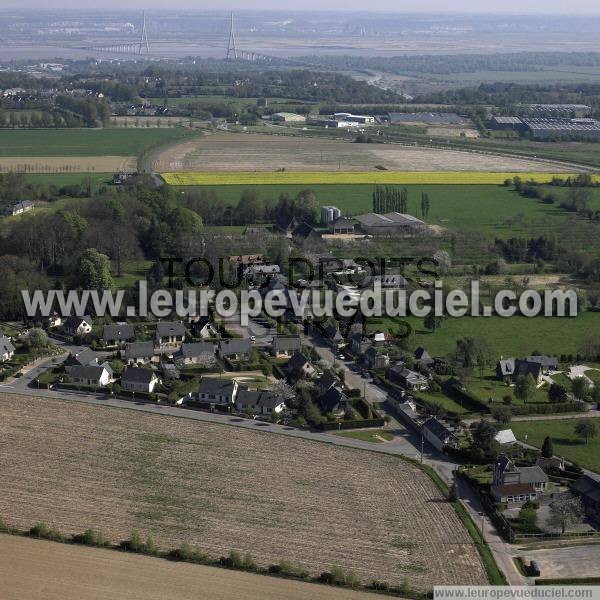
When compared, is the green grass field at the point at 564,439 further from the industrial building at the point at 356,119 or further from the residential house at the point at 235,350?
the industrial building at the point at 356,119

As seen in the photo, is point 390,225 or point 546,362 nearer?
point 546,362

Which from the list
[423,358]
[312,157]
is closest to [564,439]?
[423,358]

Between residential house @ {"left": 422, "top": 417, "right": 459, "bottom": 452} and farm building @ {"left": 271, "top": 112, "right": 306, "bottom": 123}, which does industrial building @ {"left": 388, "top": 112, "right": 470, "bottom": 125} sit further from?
residential house @ {"left": 422, "top": 417, "right": 459, "bottom": 452}

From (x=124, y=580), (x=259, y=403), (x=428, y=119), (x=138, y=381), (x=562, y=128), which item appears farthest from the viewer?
(x=428, y=119)

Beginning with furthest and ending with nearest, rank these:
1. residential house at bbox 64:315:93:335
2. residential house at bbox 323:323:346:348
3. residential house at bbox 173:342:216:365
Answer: residential house at bbox 64:315:93:335, residential house at bbox 323:323:346:348, residential house at bbox 173:342:216:365

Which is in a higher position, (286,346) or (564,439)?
(564,439)

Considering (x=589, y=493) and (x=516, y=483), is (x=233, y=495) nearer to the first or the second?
(x=516, y=483)

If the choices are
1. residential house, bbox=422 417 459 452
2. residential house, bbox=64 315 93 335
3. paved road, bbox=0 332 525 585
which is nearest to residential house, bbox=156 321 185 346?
residential house, bbox=64 315 93 335
